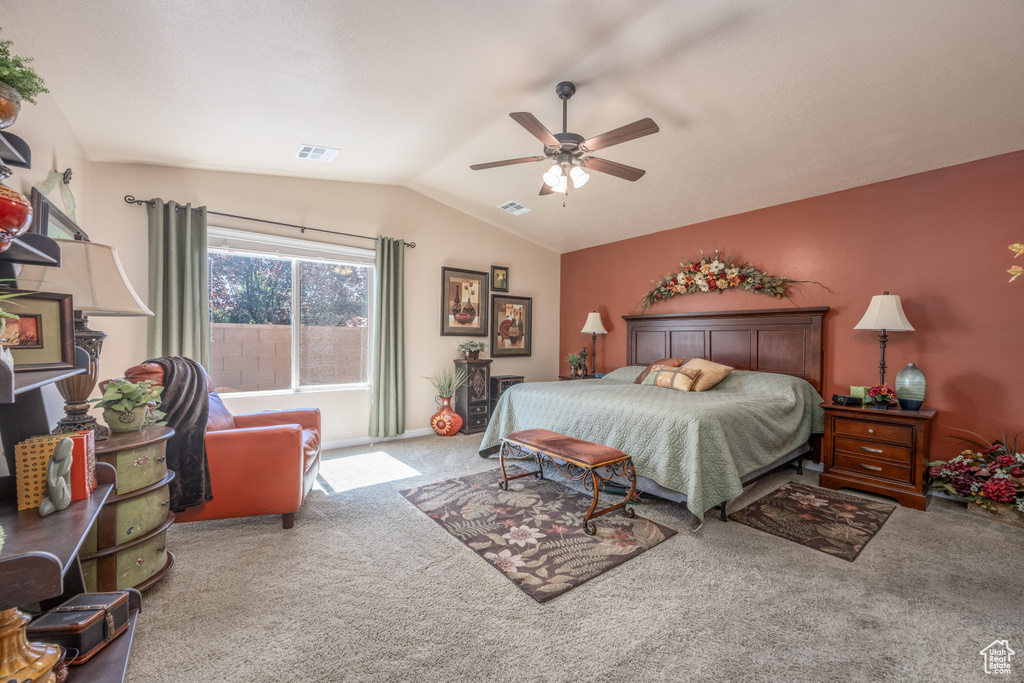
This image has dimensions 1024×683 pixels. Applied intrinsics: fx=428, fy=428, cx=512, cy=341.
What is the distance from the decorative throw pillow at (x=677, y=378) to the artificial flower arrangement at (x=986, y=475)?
1805 mm

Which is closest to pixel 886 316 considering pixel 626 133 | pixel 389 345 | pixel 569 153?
pixel 626 133

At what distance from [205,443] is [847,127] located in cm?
477

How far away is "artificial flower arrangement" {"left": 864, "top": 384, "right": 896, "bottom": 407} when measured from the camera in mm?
3359

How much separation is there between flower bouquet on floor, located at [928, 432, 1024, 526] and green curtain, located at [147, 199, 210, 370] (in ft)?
19.8

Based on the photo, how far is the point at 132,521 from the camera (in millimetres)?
1944

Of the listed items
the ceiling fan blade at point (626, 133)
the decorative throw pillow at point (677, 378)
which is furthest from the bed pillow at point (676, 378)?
the ceiling fan blade at point (626, 133)

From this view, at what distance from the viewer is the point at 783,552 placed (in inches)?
95.3

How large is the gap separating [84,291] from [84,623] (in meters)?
1.28

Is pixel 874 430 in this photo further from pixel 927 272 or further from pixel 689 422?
pixel 689 422

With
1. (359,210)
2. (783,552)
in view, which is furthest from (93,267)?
(783,552)

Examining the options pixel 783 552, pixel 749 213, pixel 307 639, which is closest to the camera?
pixel 307 639

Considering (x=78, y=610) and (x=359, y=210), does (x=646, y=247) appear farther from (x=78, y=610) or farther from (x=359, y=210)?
(x=78, y=610)

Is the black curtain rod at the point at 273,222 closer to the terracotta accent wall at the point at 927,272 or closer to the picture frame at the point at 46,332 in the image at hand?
the picture frame at the point at 46,332

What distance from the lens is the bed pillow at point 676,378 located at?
414cm
